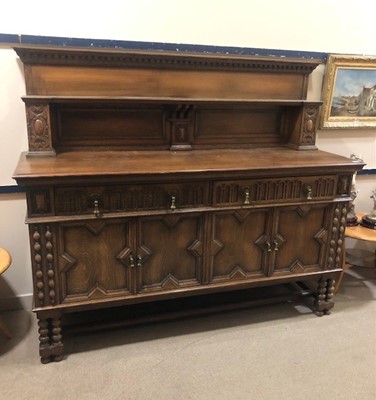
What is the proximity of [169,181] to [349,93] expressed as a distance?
1.64 m

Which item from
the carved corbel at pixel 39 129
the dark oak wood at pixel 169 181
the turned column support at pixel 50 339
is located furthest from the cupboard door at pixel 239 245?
the carved corbel at pixel 39 129

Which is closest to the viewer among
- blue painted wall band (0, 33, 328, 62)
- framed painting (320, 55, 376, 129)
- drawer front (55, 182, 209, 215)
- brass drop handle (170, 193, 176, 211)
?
drawer front (55, 182, 209, 215)

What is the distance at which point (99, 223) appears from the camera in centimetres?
195

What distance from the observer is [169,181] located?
1.98 metres

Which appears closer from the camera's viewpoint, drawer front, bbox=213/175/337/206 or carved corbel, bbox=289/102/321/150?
drawer front, bbox=213/175/337/206

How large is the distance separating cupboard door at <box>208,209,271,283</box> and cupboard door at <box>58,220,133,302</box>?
478 mm

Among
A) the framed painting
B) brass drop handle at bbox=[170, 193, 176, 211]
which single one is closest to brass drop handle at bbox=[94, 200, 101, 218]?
brass drop handle at bbox=[170, 193, 176, 211]

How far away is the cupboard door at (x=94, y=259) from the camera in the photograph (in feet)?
6.38

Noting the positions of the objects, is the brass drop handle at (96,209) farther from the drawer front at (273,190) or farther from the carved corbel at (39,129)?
the drawer front at (273,190)

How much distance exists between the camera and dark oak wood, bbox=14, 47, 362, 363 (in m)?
1.94


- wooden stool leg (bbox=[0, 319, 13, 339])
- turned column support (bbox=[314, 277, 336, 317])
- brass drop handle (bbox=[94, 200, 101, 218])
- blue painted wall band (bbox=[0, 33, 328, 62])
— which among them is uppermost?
blue painted wall band (bbox=[0, 33, 328, 62])

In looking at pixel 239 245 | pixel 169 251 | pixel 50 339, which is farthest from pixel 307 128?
pixel 50 339

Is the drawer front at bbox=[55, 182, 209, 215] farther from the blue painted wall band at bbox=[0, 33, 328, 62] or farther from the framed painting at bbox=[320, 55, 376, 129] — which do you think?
Answer: the framed painting at bbox=[320, 55, 376, 129]

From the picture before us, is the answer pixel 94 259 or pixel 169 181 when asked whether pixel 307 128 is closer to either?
Result: pixel 169 181
